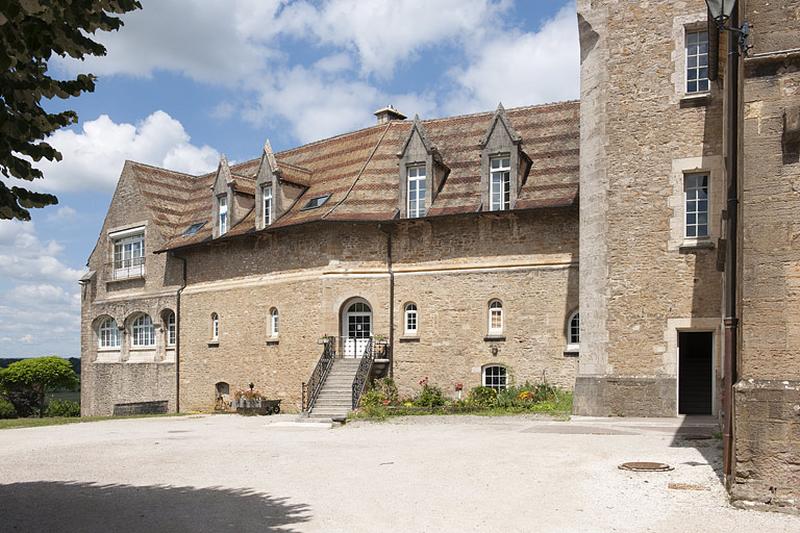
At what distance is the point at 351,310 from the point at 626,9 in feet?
40.8

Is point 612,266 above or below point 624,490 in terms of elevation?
above

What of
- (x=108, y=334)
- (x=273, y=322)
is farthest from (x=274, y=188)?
(x=108, y=334)

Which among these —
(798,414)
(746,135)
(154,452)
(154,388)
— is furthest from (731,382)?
(154,388)

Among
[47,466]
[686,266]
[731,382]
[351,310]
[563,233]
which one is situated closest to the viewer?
[731,382]

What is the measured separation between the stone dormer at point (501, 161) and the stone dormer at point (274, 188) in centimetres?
744

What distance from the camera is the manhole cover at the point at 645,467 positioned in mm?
11312

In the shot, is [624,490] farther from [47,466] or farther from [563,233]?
[563,233]

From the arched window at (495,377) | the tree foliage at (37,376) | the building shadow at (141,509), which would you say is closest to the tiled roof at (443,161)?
the arched window at (495,377)

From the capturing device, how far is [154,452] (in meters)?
15.3

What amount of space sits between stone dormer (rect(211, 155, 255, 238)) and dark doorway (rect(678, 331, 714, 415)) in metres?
16.5

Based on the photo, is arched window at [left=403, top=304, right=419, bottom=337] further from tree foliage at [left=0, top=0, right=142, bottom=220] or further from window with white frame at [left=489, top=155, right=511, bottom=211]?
tree foliage at [left=0, top=0, right=142, bottom=220]

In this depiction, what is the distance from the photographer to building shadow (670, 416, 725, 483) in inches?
471

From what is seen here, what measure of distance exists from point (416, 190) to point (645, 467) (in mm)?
15885

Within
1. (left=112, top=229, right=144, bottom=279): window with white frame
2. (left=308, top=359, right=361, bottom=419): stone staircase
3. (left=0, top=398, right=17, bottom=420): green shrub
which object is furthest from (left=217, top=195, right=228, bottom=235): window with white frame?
(left=0, top=398, right=17, bottom=420): green shrub
